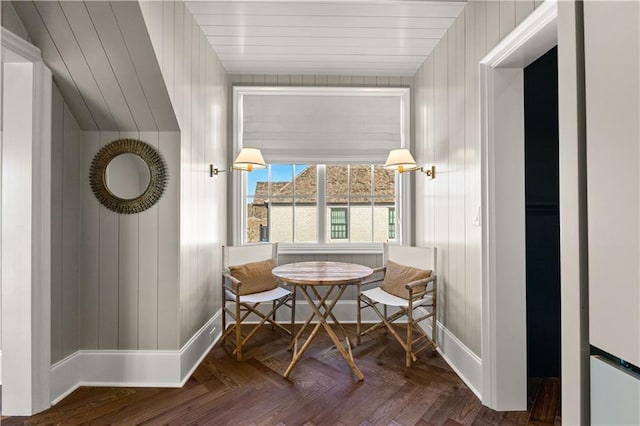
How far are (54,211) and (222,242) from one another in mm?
1391

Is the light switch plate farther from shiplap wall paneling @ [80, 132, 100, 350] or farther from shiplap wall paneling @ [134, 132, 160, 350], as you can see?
shiplap wall paneling @ [80, 132, 100, 350]

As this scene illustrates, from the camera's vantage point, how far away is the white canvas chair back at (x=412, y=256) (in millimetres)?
2656

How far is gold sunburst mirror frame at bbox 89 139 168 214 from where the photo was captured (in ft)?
6.90

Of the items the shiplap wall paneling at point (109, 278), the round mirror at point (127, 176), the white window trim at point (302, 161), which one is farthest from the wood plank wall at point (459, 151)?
the shiplap wall paneling at point (109, 278)

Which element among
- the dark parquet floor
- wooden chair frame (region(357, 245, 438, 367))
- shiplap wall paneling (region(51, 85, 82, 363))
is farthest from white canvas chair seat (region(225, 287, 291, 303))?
shiplap wall paneling (region(51, 85, 82, 363))

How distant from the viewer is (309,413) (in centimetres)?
181

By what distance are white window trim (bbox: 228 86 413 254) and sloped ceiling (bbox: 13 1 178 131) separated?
1.24 meters

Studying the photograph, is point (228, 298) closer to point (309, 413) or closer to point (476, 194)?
point (309, 413)

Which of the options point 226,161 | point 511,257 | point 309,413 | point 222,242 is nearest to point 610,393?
point 511,257

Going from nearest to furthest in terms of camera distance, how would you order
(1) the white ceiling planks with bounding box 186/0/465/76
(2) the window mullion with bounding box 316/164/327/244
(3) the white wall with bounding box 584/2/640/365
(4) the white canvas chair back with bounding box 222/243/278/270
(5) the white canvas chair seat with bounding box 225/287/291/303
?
(3) the white wall with bounding box 584/2/640/365 → (1) the white ceiling planks with bounding box 186/0/465/76 → (5) the white canvas chair seat with bounding box 225/287/291/303 → (4) the white canvas chair back with bounding box 222/243/278/270 → (2) the window mullion with bounding box 316/164/327/244

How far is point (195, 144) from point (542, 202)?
8.63 ft

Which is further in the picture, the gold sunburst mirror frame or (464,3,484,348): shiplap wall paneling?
the gold sunburst mirror frame

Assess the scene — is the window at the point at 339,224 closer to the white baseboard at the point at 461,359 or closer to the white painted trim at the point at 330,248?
the white painted trim at the point at 330,248

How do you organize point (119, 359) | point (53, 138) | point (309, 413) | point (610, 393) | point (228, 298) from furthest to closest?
point (228, 298) → point (119, 359) → point (53, 138) → point (309, 413) → point (610, 393)
